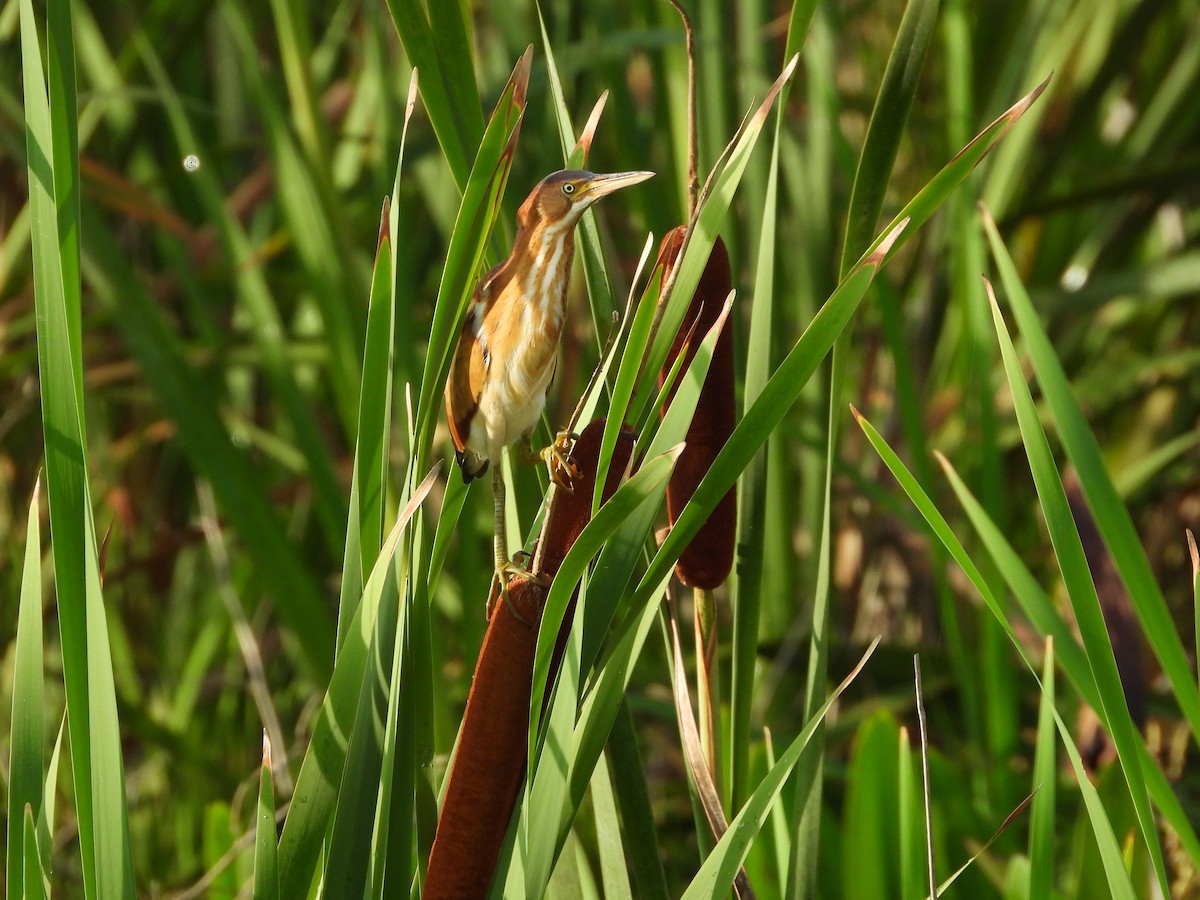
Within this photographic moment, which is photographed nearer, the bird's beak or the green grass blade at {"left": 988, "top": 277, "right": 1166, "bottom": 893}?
the green grass blade at {"left": 988, "top": 277, "right": 1166, "bottom": 893}

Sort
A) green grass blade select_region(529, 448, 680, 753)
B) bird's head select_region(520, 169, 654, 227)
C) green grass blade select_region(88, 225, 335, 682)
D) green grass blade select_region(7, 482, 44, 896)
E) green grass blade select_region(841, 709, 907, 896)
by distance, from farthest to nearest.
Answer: green grass blade select_region(88, 225, 335, 682)
green grass blade select_region(841, 709, 907, 896)
bird's head select_region(520, 169, 654, 227)
green grass blade select_region(7, 482, 44, 896)
green grass blade select_region(529, 448, 680, 753)

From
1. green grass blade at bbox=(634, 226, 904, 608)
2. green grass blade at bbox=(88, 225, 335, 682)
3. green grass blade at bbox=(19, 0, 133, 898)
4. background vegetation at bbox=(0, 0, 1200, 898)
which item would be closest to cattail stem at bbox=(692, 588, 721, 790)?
background vegetation at bbox=(0, 0, 1200, 898)

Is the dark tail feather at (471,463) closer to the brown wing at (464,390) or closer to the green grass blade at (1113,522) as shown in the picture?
the brown wing at (464,390)

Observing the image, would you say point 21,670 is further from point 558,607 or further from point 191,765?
point 191,765

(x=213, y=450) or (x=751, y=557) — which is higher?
(x=213, y=450)

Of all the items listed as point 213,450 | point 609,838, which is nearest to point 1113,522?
point 609,838

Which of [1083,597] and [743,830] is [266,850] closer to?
[743,830]

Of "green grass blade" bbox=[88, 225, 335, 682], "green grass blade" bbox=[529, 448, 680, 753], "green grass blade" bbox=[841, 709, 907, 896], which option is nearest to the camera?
"green grass blade" bbox=[529, 448, 680, 753]

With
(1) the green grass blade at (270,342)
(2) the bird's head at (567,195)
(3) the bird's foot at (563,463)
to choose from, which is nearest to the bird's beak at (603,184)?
(2) the bird's head at (567,195)

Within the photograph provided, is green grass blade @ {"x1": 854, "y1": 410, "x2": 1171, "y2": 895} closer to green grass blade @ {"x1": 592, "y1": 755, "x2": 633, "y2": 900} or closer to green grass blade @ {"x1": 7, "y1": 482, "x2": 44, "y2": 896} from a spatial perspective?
green grass blade @ {"x1": 592, "y1": 755, "x2": 633, "y2": 900}
